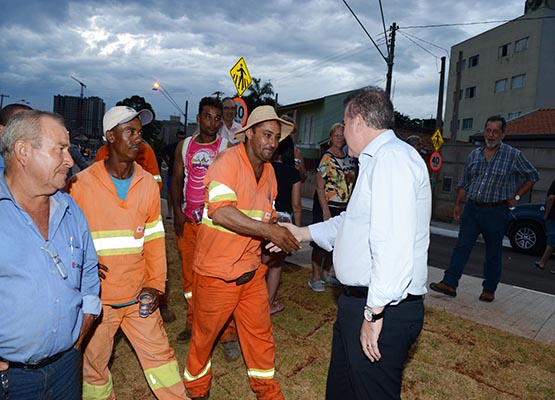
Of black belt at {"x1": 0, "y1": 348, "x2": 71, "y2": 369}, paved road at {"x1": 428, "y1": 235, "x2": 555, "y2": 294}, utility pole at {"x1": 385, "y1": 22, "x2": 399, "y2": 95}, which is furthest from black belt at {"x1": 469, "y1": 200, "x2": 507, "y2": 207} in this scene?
utility pole at {"x1": 385, "y1": 22, "x2": 399, "y2": 95}

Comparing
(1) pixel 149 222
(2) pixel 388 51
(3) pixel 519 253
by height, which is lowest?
(3) pixel 519 253

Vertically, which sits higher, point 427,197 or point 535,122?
point 535,122

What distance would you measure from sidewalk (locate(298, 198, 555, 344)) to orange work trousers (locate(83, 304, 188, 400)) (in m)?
3.80

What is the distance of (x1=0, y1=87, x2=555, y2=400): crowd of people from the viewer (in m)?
1.90

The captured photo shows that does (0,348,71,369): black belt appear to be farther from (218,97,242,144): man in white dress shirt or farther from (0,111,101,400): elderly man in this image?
(218,97,242,144): man in white dress shirt

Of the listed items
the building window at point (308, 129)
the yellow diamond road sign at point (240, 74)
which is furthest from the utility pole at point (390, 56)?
the building window at point (308, 129)

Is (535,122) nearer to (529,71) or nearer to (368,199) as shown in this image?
(529,71)

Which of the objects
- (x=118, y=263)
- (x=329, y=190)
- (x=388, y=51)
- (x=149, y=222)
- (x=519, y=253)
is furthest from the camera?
(x=388, y=51)

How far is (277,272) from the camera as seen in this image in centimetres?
463

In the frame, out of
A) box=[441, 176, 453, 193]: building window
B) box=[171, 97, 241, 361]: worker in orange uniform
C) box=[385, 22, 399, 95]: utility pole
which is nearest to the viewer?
box=[171, 97, 241, 361]: worker in orange uniform

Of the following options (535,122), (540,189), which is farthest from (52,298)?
(535,122)

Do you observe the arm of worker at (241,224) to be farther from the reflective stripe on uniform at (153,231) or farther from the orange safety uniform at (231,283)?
the reflective stripe on uniform at (153,231)

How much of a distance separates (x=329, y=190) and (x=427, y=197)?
130 inches

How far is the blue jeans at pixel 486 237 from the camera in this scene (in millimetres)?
5285
